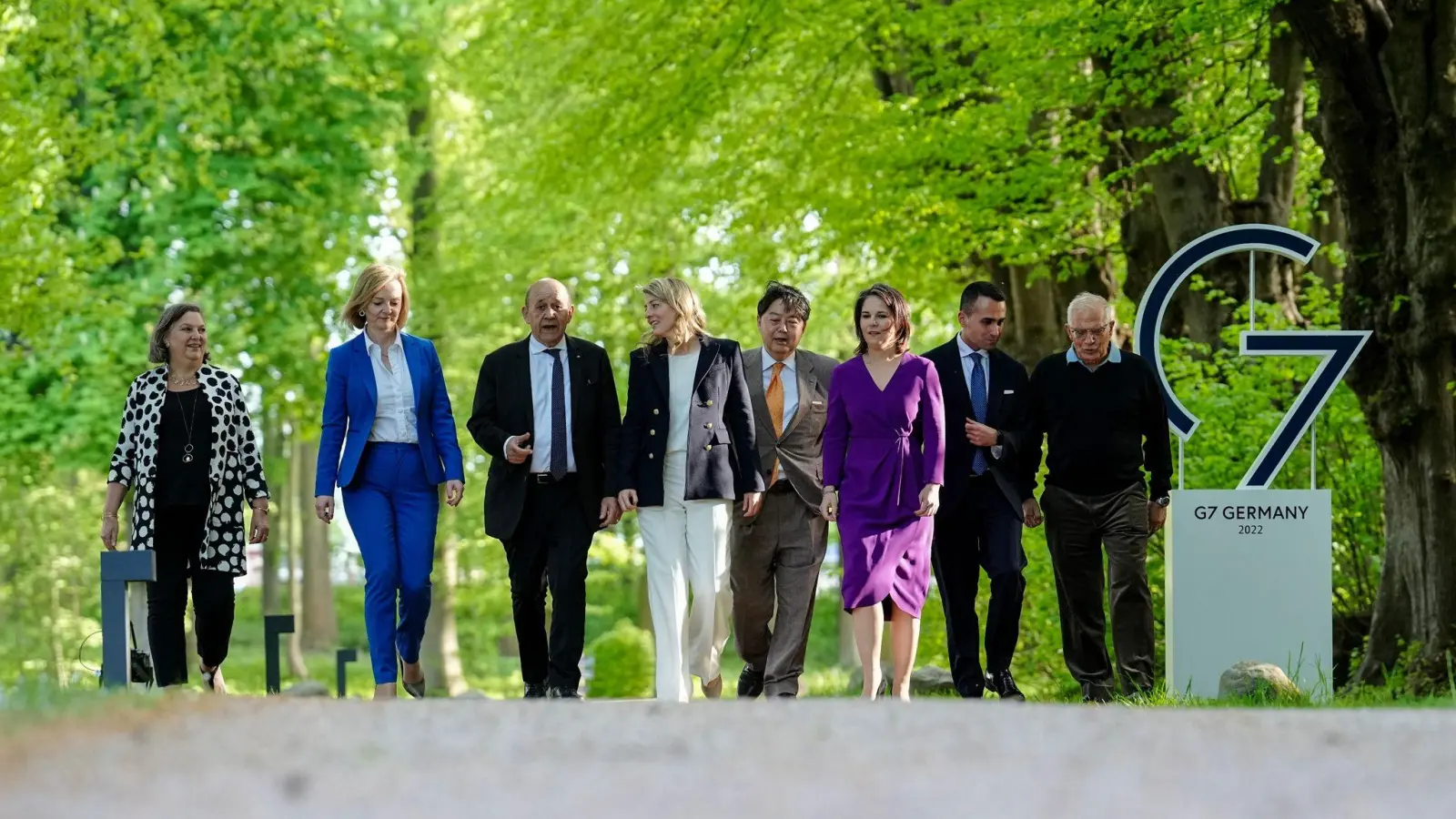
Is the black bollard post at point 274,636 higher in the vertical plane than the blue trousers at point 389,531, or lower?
lower

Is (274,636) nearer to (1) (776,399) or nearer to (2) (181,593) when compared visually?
(2) (181,593)

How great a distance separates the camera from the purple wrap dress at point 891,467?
9.91 m

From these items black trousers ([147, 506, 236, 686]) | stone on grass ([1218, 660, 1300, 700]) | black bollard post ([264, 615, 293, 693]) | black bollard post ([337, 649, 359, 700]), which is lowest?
black bollard post ([337, 649, 359, 700])

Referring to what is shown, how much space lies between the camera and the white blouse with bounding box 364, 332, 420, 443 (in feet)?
33.4

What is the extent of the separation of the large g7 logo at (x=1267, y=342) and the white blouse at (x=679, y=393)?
10.2 ft

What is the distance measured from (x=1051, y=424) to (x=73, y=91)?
559 inches

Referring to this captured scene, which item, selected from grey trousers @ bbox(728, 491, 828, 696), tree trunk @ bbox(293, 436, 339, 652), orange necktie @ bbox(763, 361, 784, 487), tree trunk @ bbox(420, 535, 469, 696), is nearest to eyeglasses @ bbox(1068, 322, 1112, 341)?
orange necktie @ bbox(763, 361, 784, 487)

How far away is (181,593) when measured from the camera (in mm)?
10617

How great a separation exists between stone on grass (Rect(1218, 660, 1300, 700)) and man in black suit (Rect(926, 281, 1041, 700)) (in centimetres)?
126

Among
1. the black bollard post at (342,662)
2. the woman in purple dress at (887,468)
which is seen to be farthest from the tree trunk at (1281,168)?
the woman in purple dress at (887,468)

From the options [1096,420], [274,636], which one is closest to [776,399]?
[1096,420]

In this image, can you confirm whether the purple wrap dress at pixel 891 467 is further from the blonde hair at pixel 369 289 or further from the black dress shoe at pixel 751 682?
the blonde hair at pixel 369 289

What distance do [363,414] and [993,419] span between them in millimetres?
3415

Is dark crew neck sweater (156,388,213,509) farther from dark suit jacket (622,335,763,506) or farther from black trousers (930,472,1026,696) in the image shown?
black trousers (930,472,1026,696)
